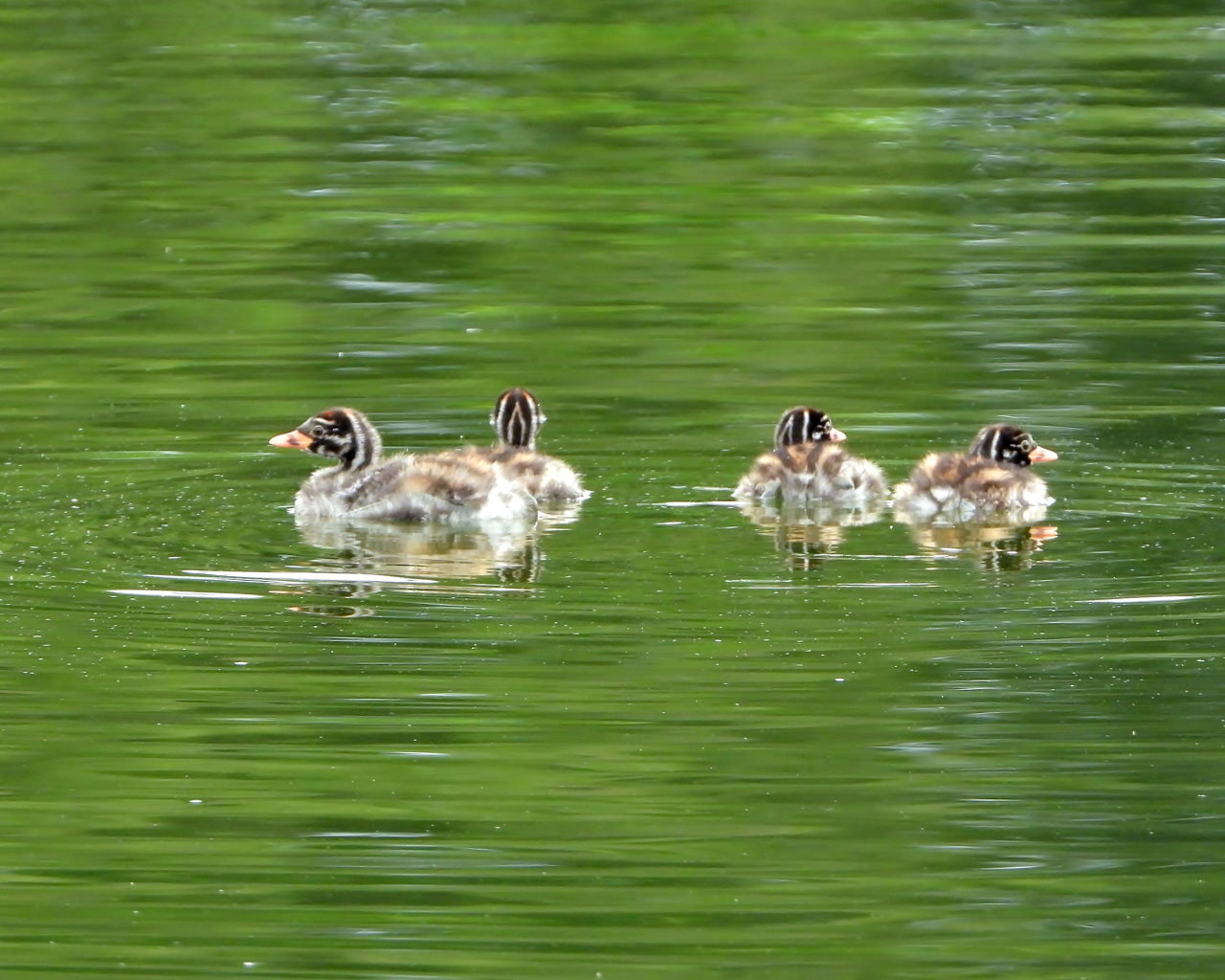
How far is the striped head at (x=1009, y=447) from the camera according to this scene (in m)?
10.5

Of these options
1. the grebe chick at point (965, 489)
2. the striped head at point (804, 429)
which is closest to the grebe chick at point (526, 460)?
the striped head at point (804, 429)

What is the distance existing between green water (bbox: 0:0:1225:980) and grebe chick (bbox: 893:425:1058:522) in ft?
0.59

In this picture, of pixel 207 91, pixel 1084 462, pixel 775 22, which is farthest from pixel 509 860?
pixel 775 22

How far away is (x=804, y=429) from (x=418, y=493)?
150cm

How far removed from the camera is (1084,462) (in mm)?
10922

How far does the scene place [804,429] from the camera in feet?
35.4

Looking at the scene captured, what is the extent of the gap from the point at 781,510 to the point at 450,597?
6.42 ft

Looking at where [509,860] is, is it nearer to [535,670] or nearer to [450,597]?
[535,670]

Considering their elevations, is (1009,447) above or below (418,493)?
above

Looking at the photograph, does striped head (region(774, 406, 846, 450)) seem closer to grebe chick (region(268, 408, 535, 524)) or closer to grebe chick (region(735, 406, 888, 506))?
grebe chick (region(735, 406, 888, 506))

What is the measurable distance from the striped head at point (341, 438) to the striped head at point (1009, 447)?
7.20 feet

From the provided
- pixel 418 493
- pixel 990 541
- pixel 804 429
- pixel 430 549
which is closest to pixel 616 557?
pixel 430 549

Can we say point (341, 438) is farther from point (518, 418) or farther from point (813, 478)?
point (813, 478)

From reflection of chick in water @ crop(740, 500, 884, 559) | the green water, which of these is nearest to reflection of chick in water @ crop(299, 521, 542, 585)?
the green water
